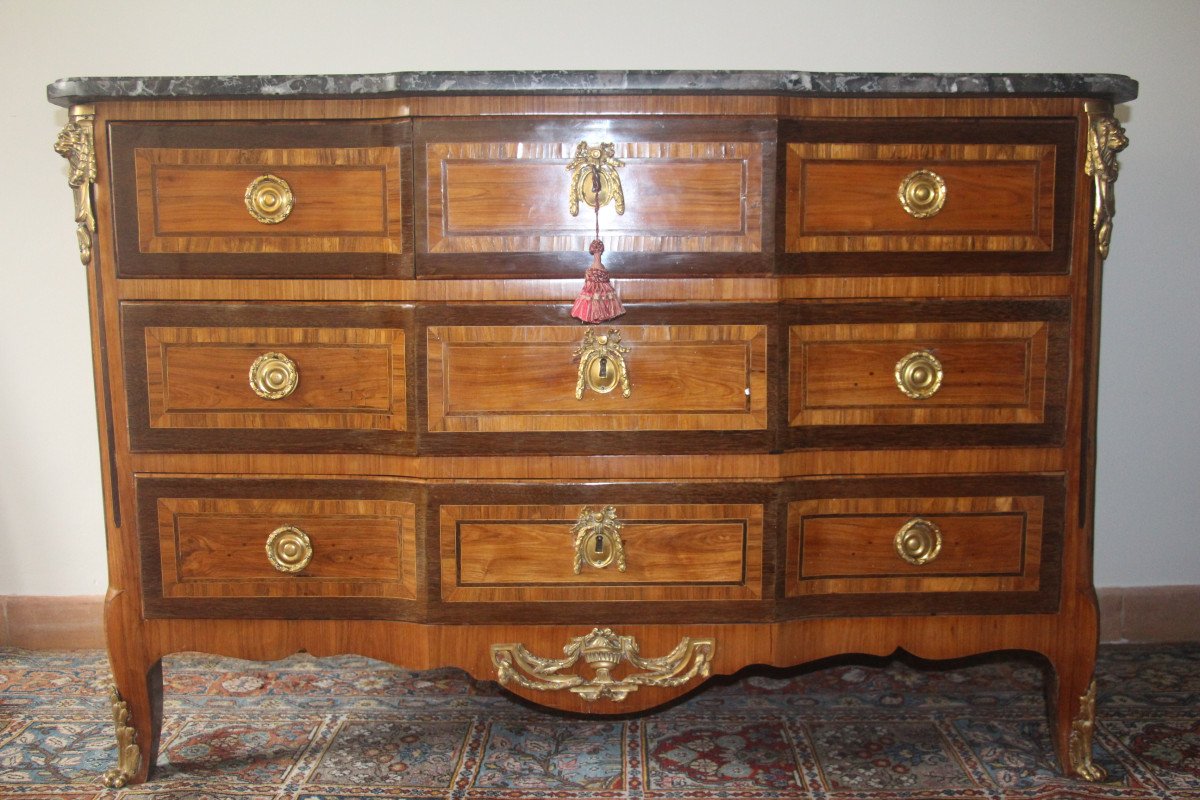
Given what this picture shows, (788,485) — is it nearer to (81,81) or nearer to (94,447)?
(81,81)

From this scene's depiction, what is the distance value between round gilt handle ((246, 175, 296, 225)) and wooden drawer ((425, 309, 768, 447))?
306 mm

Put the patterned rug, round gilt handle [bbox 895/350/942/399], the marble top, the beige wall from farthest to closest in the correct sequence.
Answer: the beige wall < the patterned rug < round gilt handle [bbox 895/350/942/399] < the marble top

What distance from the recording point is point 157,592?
1.59 m

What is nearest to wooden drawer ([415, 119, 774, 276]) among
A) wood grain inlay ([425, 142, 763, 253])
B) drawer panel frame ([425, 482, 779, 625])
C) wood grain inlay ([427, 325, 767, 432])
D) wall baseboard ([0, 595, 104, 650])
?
wood grain inlay ([425, 142, 763, 253])

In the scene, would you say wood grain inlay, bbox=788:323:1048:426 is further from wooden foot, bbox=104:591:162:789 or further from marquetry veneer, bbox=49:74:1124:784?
wooden foot, bbox=104:591:162:789

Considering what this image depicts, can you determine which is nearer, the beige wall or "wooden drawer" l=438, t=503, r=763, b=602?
"wooden drawer" l=438, t=503, r=763, b=602

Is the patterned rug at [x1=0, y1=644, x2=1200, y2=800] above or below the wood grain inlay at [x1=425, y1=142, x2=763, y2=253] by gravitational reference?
below

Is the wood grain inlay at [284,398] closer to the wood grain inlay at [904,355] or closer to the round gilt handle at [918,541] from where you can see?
the wood grain inlay at [904,355]

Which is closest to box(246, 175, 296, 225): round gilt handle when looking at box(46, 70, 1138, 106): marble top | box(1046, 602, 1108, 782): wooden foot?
box(46, 70, 1138, 106): marble top

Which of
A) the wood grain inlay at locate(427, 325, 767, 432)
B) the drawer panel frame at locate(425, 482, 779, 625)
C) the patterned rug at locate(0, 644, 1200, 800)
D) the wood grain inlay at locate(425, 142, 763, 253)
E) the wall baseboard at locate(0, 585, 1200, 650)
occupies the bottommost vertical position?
the patterned rug at locate(0, 644, 1200, 800)

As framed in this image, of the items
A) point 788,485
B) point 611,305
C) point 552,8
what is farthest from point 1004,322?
point 552,8

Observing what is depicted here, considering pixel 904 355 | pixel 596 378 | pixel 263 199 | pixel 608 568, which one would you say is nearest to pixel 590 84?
pixel 596 378

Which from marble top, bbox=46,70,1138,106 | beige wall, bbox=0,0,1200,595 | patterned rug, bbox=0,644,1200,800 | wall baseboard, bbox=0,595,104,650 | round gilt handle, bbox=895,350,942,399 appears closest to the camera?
marble top, bbox=46,70,1138,106

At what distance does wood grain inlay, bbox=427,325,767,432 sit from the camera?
4.91 feet
